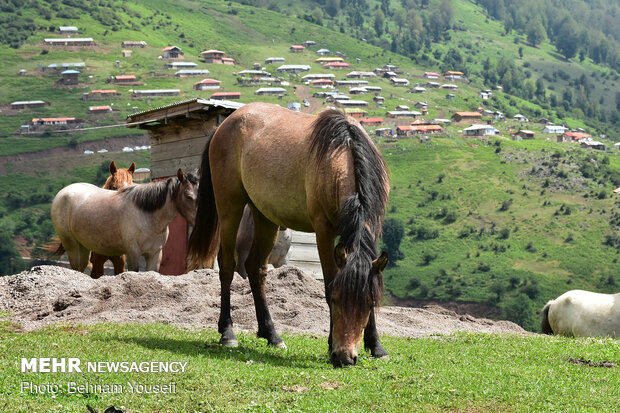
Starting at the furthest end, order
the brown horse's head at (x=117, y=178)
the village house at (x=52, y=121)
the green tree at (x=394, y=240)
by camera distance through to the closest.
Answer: the village house at (x=52, y=121) → the green tree at (x=394, y=240) → the brown horse's head at (x=117, y=178)

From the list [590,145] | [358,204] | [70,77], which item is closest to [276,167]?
[358,204]

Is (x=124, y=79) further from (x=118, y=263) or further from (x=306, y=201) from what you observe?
(x=306, y=201)

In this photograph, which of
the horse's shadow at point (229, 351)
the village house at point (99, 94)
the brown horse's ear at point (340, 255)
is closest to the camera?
the brown horse's ear at point (340, 255)

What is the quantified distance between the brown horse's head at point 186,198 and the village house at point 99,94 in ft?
558

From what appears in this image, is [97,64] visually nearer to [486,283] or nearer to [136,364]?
[486,283]

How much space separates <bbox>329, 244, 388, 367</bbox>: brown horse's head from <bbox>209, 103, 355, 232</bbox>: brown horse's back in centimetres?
83

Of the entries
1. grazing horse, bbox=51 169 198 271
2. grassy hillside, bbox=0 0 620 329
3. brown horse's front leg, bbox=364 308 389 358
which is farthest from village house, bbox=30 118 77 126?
brown horse's front leg, bbox=364 308 389 358

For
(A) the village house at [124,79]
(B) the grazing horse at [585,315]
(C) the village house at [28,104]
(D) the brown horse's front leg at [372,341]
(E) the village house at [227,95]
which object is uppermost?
(D) the brown horse's front leg at [372,341]

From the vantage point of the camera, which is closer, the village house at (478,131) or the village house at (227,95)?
the village house at (227,95)

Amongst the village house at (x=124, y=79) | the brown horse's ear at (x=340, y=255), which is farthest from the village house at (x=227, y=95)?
the brown horse's ear at (x=340, y=255)

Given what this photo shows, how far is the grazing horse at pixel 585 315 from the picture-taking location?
1112 cm

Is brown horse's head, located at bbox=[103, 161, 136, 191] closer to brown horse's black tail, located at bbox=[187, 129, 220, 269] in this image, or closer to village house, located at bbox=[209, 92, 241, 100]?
brown horse's black tail, located at bbox=[187, 129, 220, 269]

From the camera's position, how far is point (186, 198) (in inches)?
547

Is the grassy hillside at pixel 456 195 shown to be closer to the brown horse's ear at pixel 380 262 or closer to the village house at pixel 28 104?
the village house at pixel 28 104
